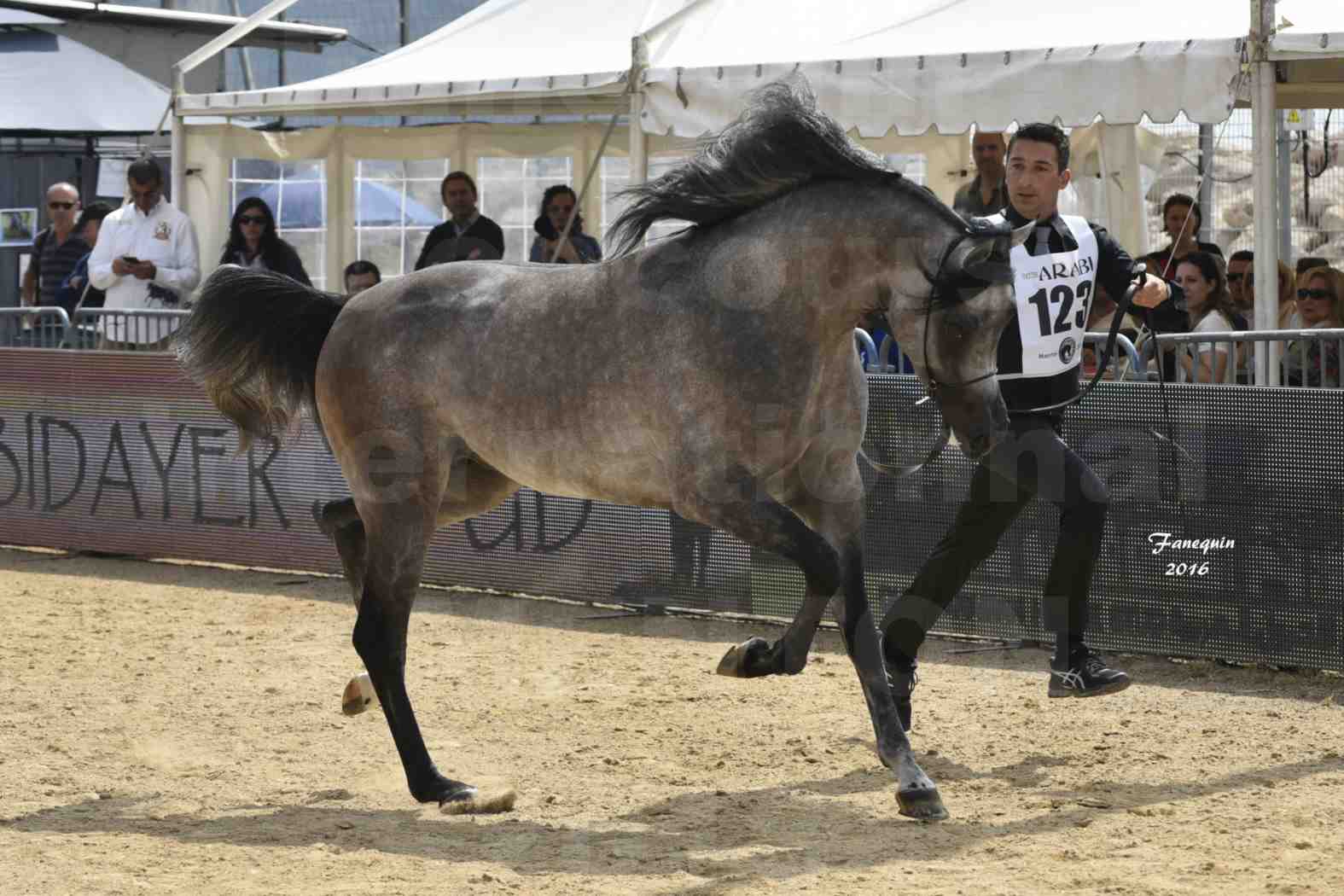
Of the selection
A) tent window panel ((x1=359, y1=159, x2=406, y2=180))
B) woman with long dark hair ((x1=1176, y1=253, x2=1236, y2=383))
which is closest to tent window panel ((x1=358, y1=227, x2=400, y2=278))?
tent window panel ((x1=359, y1=159, x2=406, y2=180))

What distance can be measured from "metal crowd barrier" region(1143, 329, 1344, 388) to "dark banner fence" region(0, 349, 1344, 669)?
0.86 ft

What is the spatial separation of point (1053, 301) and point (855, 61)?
14.5 feet

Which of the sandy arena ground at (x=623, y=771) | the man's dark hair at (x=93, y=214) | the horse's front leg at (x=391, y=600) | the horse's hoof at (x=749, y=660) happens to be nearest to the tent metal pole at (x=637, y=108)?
the sandy arena ground at (x=623, y=771)

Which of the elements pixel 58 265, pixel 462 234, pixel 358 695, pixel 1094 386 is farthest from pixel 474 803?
pixel 58 265

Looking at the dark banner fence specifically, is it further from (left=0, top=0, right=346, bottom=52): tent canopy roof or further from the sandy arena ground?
(left=0, top=0, right=346, bottom=52): tent canopy roof

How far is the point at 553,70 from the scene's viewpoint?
38.0 ft

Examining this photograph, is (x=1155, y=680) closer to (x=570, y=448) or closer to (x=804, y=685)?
(x=804, y=685)

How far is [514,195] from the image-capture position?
20.8 metres

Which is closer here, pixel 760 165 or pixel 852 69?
pixel 760 165

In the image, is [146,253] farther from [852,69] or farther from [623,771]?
[623,771]

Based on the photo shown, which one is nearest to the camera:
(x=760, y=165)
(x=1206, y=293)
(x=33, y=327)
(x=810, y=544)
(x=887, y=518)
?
Answer: (x=810, y=544)

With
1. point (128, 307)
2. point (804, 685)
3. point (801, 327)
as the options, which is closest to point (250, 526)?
point (128, 307)

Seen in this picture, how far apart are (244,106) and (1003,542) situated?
6.79m
